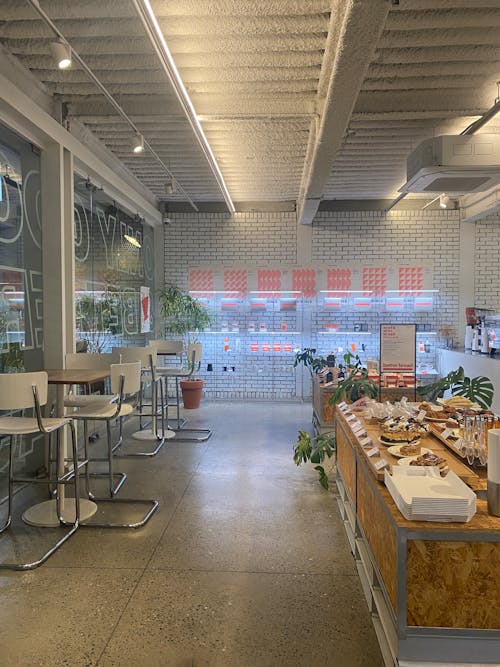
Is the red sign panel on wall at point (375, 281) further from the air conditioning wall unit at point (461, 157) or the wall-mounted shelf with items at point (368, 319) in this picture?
the air conditioning wall unit at point (461, 157)

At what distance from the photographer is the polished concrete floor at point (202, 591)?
227cm

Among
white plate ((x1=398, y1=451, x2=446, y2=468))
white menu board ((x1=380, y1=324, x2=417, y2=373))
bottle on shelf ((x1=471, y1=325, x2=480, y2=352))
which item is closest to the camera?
white plate ((x1=398, y1=451, x2=446, y2=468))

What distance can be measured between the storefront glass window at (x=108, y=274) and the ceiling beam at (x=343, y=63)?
9.18 ft

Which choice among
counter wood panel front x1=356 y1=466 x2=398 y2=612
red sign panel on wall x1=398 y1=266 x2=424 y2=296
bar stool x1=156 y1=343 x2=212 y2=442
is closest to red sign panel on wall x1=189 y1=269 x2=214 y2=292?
bar stool x1=156 y1=343 x2=212 y2=442

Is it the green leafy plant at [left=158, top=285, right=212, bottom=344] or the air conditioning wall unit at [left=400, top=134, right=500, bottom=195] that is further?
the green leafy plant at [left=158, top=285, right=212, bottom=344]

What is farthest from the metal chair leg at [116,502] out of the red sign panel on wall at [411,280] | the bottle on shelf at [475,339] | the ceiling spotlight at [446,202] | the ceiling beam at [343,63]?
the ceiling spotlight at [446,202]

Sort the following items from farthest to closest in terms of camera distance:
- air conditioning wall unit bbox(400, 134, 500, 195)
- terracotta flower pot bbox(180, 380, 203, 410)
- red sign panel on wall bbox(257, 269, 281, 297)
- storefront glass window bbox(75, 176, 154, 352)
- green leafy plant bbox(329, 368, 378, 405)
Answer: red sign panel on wall bbox(257, 269, 281, 297)
terracotta flower pot bbox(180, 380, 203, 410)
storefront glass window bbox(75, 176, 154, 352)
air conditioning wall unit bbox(400, 134, 500, 195)
green leafy plant bbox(329, 368, 378, 405)

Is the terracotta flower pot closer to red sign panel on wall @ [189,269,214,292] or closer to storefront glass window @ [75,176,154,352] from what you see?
storefront glass window @ [75,176,154,352]

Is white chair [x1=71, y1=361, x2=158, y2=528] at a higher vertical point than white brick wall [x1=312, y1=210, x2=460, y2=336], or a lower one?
lower

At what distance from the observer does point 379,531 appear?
2186 millimetres

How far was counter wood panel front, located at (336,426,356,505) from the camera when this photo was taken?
3.03 m

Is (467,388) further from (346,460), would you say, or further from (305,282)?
(305,282)

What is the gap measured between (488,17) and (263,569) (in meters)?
4.00

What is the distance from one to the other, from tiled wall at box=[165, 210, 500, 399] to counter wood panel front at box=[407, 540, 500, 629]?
727 centimetres
